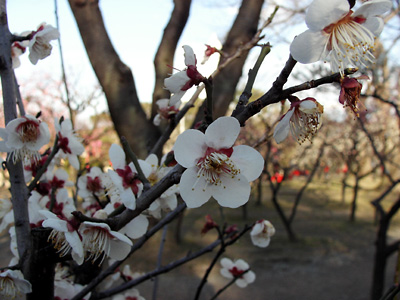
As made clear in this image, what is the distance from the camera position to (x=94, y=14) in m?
2.14

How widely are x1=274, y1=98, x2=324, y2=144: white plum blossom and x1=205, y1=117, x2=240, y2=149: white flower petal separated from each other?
8 cm

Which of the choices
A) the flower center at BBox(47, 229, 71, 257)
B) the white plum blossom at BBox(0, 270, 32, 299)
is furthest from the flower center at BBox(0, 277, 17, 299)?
the flower center at BBox(47, 229, 71, 257)

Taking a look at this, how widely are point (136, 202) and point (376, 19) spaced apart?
490 millimetres

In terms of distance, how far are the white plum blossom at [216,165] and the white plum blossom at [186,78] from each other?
111 millimetres

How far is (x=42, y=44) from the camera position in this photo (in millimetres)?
888

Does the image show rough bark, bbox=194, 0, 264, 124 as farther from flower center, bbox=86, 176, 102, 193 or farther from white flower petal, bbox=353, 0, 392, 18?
white flower petal, bbox=353, 0, 392, 18

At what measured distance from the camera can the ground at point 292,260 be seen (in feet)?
11.5

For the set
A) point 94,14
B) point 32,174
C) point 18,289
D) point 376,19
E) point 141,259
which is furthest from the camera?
point 141,259

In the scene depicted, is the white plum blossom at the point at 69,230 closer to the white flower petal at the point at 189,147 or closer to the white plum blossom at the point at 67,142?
the white flower petal at the point at 189,147

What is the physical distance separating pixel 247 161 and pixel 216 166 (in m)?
0.05

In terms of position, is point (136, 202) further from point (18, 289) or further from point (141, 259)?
point (141, 259)

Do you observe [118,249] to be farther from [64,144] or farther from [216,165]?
[64,144]

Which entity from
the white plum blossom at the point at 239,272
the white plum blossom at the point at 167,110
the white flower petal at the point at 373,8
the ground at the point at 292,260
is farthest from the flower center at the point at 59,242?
the ground at the point at 292,260

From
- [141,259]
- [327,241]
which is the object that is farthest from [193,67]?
[327,241]
